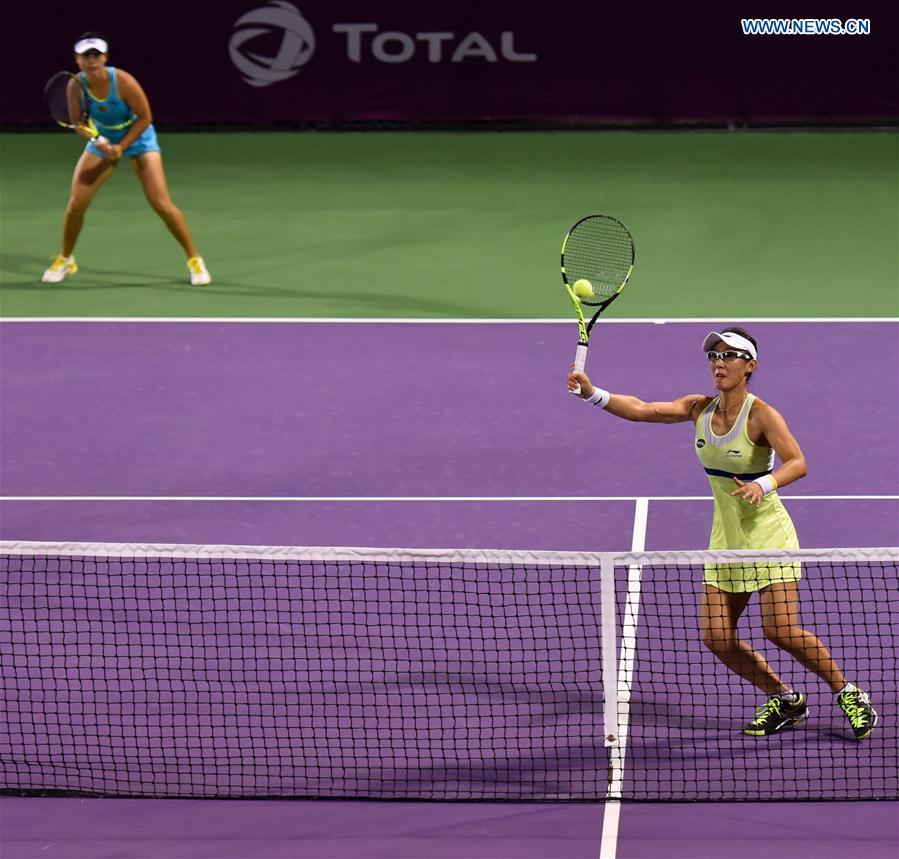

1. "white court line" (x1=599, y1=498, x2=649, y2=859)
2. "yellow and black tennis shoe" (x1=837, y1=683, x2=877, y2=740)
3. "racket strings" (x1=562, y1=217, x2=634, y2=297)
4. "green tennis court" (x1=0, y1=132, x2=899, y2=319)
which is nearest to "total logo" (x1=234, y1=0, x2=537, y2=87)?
"green tennis court" (x1=0, y1=132, x2=899, y2=319)

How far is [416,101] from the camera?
21.5m

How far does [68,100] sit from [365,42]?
678 cm

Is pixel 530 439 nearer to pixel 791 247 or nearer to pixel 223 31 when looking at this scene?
pixel 791 247

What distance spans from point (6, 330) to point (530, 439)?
4.83 m

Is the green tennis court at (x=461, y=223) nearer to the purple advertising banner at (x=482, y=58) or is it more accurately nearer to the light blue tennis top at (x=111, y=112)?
the purple advertising banner at (x=482, y=58)

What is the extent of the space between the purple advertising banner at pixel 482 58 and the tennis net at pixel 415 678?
11971 millimetres

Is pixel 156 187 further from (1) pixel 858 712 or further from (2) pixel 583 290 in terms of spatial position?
(1) pixel 858 712

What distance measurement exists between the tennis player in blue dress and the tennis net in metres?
5.55

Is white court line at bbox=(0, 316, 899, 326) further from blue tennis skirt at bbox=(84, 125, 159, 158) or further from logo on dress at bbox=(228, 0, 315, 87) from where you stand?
logo on dress at bbox=(228, 0, 315, 87)

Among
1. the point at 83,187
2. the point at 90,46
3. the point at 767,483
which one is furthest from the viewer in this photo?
the point at 83,187

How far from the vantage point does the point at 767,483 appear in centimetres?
775

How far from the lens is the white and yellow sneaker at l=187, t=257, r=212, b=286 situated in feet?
51.5

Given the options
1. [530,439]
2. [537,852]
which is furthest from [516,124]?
[537,852]

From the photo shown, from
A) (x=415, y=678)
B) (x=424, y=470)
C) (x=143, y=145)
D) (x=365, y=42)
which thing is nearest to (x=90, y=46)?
(x=143, y=145)
